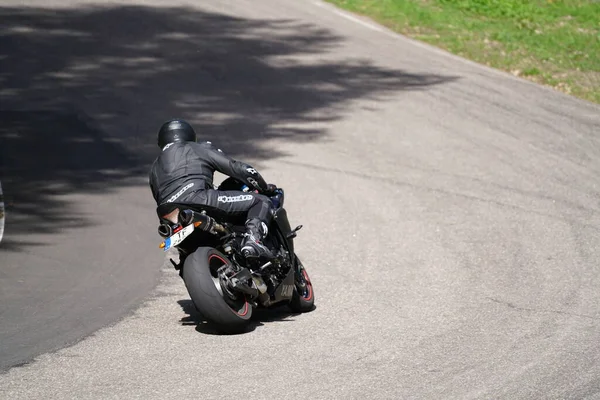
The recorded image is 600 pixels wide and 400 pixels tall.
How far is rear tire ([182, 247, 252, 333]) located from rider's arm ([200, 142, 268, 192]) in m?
0.78

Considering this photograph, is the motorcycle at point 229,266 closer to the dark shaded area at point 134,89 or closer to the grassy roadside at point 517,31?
the dark shaded area at point 134,89

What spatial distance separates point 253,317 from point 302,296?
20.2 inches

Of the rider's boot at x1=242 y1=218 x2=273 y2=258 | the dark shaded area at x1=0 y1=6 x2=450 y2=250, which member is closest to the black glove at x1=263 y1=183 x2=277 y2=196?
the rider's boot at x1=242 y1=218 x2=273 y2=258

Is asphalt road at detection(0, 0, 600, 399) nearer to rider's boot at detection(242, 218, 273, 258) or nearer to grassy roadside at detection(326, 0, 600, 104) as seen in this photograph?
rider's boot at detection(242, 218, 273, 258)

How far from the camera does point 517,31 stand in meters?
24.1

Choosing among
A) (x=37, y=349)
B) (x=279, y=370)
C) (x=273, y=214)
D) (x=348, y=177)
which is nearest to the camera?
(x=279, y=370)

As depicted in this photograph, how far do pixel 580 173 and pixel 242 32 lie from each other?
10.8 metres

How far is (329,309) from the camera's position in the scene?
9.36 meters

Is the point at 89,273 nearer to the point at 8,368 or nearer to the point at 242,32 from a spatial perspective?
the point at 8,368

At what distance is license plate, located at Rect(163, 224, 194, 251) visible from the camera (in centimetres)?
810

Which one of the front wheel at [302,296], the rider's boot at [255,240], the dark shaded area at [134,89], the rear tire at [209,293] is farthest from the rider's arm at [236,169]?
the dark shaded area at [134,89]

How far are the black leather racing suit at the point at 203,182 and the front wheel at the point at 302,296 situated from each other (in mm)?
824

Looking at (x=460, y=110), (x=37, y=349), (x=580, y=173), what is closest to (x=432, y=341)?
(x=37, y=349)

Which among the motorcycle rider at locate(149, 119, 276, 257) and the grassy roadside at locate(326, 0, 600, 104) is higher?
the motorcycle rider at locate(149, 119, 276, 257)
